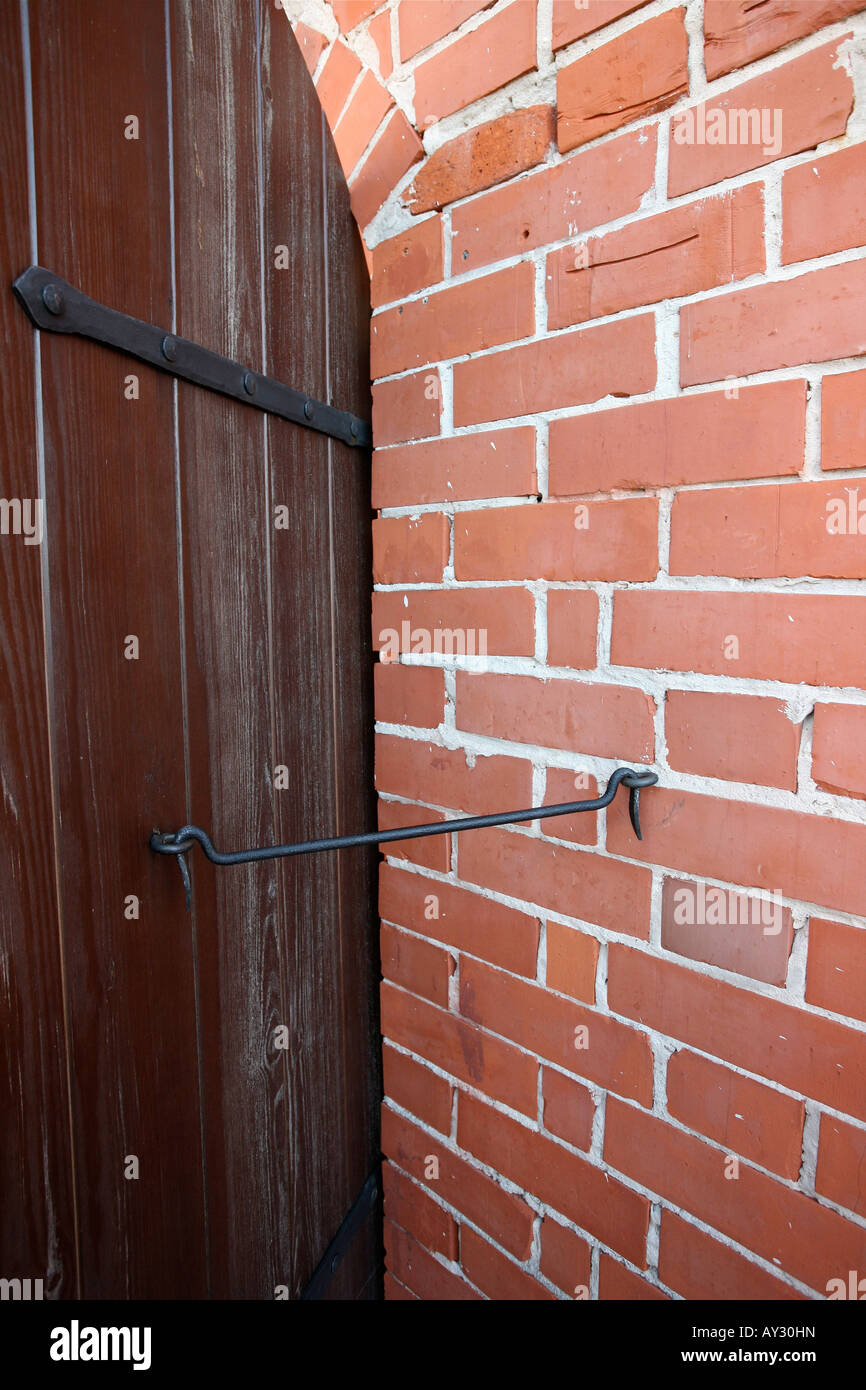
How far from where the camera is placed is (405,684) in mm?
957

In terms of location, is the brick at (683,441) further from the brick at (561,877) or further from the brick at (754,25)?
the brick at (561,877)

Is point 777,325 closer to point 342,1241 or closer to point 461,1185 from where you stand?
point 461,1185

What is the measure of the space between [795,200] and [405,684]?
0.63 meters

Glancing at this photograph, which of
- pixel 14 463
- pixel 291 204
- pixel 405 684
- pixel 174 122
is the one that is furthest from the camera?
pixel 405 684

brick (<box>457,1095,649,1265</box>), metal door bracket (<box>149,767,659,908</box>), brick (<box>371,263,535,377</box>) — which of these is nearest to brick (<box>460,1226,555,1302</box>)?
brick (<box>457,1095,649,1265</box>)

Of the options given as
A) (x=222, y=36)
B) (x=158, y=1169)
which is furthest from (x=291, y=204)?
(x=158, y=1169)

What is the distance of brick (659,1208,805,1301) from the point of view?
0.71 m

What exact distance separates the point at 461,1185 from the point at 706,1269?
1.09ft

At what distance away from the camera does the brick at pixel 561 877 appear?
0.77 meters

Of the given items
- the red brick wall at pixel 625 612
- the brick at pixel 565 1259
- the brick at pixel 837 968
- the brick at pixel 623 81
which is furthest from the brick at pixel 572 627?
the brick at pixel 565 1259

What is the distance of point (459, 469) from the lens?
87 cm

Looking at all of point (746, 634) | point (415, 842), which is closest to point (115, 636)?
point (415, 842)

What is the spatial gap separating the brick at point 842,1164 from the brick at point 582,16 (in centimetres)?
104
